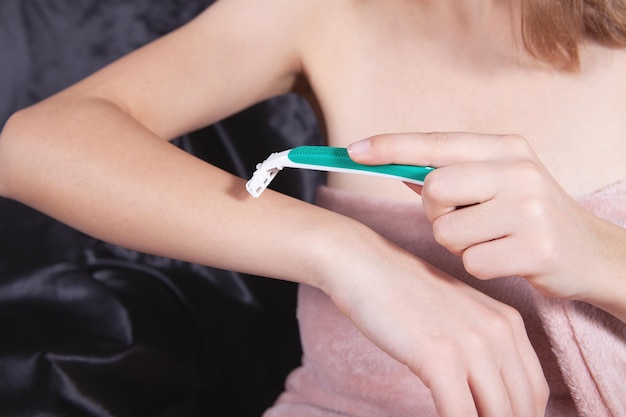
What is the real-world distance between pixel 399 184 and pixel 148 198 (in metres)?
0.26

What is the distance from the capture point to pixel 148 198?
2.41 feet

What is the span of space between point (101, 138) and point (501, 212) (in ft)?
1.36

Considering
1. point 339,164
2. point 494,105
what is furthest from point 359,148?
point 494,105

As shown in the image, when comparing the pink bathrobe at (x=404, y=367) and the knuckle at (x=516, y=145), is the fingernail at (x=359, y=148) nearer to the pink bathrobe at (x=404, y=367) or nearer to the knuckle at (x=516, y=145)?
the knuckle at (x=516, y=145)

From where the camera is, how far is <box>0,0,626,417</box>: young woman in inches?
22.9

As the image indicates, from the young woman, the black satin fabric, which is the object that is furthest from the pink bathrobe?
the black satin fabric

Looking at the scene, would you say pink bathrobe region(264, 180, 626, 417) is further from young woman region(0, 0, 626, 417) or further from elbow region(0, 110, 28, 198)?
elbow region(0, 110, 28, 198)

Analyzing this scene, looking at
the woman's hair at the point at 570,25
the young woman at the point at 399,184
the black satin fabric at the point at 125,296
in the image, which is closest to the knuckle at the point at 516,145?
the young woman at the point at 399,184

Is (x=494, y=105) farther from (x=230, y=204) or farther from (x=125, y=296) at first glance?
(x=125, y=296)

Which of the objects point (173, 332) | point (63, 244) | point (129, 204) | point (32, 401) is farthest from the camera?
point (63, 244)

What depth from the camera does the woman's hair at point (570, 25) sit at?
768 millimetres

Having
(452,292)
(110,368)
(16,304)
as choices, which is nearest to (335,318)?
(452,292)

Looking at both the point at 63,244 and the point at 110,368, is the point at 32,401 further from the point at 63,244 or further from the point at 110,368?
the point at 63,244

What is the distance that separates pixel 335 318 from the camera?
0.82 m
